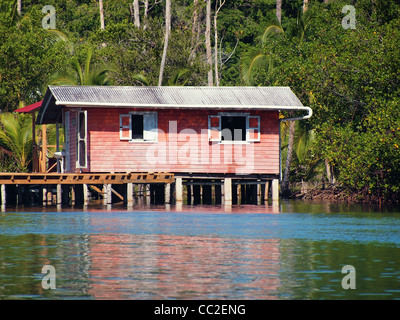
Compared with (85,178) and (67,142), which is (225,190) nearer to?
(85,178)

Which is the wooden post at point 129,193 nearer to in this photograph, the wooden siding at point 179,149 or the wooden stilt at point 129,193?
the wooden stilt at point 129,193

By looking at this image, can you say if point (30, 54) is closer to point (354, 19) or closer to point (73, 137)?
point (73, 137)

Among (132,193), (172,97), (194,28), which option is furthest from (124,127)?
(194,28)

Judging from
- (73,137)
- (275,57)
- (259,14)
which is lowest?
(73,137)

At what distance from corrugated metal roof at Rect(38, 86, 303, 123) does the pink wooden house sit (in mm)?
40

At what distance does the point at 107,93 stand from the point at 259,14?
1139 inches

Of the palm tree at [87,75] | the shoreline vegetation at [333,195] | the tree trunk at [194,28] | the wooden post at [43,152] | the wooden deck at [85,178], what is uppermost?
the tree trunk at [194,28]

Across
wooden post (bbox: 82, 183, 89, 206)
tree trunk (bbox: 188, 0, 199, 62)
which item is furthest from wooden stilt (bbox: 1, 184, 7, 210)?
tree trunk (bbox: 188, 0, 199, 62)

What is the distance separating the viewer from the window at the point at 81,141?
115 feet

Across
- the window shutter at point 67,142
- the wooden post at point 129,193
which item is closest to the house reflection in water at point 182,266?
the wooden post at point 129,193

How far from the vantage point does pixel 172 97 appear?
3519 centimetres

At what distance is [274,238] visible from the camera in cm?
2319

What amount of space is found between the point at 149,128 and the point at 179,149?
1531mm

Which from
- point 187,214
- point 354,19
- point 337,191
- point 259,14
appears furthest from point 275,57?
point 259,14
